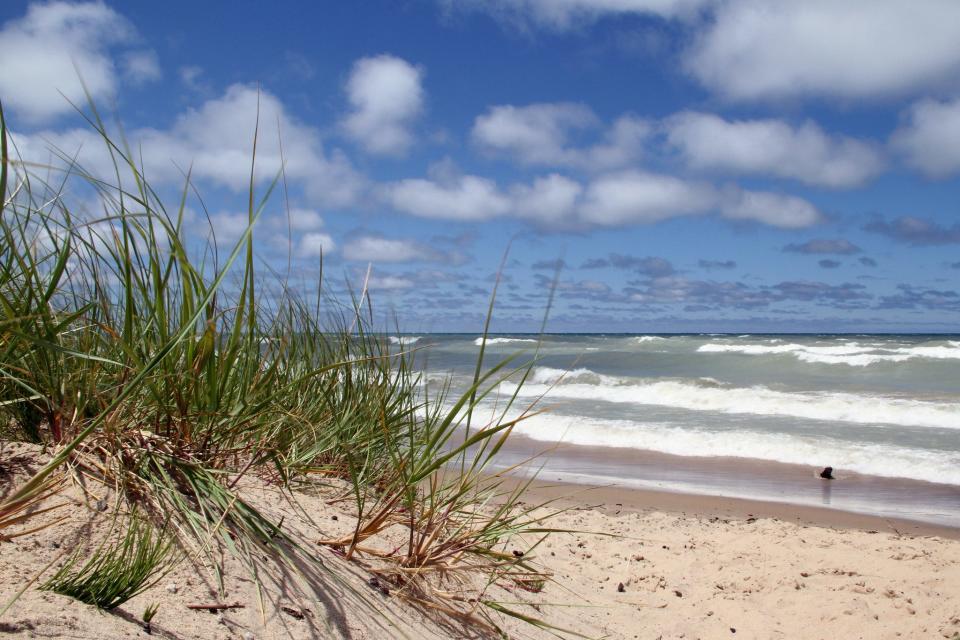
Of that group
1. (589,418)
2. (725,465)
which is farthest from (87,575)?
(589,418)

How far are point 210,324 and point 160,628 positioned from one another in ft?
2.39

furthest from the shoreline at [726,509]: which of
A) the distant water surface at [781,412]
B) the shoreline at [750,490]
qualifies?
the distant water surface at [781,412]

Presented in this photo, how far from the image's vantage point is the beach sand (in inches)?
68.6

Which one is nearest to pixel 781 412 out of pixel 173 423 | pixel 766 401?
pixel 766 401

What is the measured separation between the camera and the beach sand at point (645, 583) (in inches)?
68.6

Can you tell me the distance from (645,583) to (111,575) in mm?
3118

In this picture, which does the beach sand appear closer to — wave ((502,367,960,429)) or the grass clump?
the grass clump

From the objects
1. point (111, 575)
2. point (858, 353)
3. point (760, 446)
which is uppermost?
point (858, 353)

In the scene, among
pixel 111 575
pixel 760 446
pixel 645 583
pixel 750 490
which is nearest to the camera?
pixel 111 575

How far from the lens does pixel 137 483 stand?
6.64 feet

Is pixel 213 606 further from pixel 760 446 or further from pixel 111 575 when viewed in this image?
pixel 760 446

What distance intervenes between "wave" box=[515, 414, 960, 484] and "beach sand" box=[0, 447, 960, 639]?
205cm

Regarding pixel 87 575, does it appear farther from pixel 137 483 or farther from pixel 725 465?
pixel 725 465

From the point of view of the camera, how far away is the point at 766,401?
13.3 m
